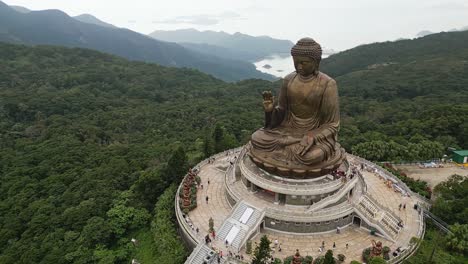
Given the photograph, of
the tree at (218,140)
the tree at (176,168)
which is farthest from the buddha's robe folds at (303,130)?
the tree at (218,140)

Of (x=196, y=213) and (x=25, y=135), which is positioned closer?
(x=196, y=213)

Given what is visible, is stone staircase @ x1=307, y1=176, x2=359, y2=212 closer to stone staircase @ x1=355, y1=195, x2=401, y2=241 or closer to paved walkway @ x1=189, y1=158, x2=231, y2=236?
stone staircase @ x1=355, y1=195, x2=401, y2=241

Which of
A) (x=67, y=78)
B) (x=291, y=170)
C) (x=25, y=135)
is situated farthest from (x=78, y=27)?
(x=291, y=170)

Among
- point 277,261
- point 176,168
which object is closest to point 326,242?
point 277,261

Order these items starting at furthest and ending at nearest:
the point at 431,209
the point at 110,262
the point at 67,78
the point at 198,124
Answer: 1. the point at 67,78
2. the point at 198,124
3. the point at 431,209
4. the point at 110,262

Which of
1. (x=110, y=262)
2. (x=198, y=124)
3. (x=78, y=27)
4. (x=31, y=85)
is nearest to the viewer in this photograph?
(x=110, y=262)

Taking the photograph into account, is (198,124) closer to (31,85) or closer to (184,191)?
(184,191)

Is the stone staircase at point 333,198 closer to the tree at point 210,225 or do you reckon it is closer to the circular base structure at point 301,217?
the circular base structure at point 301,217
